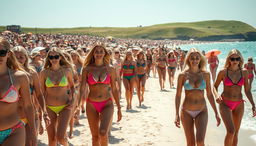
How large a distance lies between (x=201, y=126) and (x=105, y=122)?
159 cm

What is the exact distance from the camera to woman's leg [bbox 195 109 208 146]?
452cm

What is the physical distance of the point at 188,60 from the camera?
16.8 ft

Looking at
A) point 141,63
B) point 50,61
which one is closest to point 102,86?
point 50,61

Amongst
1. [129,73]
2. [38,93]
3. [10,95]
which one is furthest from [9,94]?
[129,73]

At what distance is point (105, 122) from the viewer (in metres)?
4.83

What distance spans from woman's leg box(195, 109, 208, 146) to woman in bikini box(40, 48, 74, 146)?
224 cm

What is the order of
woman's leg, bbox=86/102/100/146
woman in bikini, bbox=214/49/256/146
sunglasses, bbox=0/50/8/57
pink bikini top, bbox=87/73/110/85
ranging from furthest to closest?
woman in bikini, bbox=214/49/256/146, pink bikini top, bbox=87/73/110/85, woman's leg, bbox=86/102/100/146, sunglasses, bbox=0/50/8/57

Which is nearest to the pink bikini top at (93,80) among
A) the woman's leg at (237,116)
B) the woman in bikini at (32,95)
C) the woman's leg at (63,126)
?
the woman's leg at (63,126)

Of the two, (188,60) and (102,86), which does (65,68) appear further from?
(188,60)

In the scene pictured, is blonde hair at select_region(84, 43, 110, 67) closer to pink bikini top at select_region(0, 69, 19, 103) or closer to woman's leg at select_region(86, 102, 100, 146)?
woman's leg at select_region(86, 102, 100, 146)

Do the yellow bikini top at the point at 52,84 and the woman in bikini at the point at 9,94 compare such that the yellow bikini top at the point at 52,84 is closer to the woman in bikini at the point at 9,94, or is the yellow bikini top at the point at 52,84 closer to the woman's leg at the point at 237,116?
the woman in bikini at the point at 9,94

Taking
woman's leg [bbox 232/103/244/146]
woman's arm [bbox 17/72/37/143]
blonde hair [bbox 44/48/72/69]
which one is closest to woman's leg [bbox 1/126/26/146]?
woman's arm [bbox 17/72/37/143]

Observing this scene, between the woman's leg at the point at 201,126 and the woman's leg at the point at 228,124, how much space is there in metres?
0.60

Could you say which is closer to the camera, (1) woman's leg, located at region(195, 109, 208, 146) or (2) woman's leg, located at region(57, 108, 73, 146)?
(1) woman's leg, located at region(195, 109, 208, 146)
